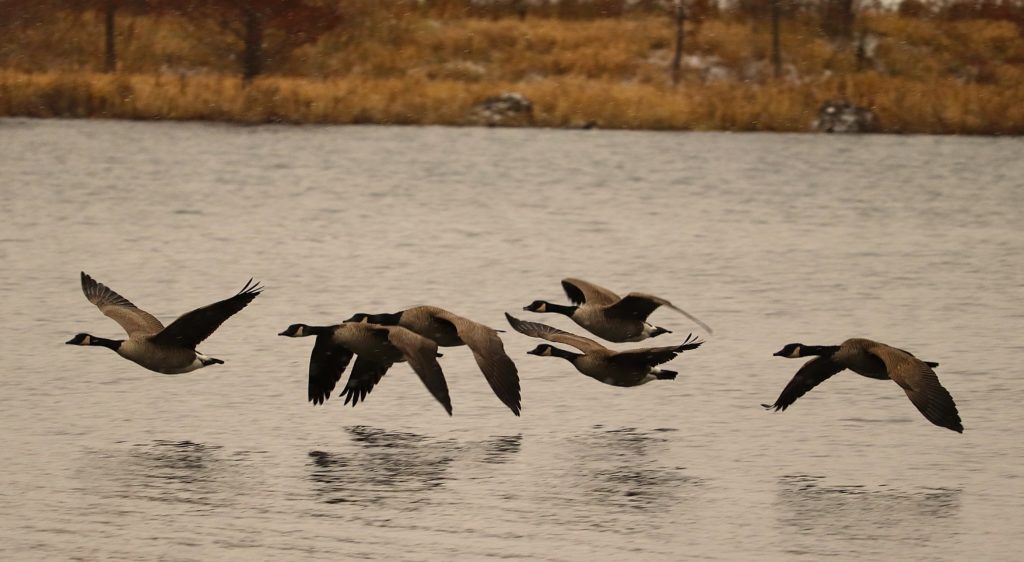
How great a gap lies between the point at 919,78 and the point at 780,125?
12.5 meters

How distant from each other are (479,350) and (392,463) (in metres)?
1.04

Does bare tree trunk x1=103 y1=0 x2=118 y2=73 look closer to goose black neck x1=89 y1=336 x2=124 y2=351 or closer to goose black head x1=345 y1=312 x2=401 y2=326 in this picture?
goose black neck x1=89 y1=336 x2=124 y2=351

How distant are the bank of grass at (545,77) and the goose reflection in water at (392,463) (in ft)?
87.8

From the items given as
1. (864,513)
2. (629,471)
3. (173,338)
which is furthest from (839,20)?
(864,513)

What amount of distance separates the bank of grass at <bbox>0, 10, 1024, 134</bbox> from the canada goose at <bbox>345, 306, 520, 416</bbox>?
26796mm

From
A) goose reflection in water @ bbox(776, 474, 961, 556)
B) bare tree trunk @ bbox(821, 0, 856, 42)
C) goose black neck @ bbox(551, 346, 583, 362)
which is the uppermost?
bare tree trunk @ bbox(821, 0, 856, 42)

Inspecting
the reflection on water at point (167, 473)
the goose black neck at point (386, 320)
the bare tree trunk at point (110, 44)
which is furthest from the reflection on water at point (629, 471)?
the bare tree trunk at point (110, 44)

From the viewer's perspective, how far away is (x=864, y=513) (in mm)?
10797

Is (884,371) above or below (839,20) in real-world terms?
below

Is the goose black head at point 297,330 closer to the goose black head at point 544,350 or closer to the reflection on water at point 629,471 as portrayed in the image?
the goose black head at point 544,350

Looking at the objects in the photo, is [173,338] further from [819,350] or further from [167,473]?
[819,350]

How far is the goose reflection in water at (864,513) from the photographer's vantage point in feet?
33.7

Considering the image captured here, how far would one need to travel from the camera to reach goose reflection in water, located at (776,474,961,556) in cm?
1028

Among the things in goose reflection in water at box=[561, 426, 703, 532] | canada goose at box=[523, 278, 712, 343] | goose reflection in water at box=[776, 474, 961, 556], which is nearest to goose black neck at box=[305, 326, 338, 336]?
goose reflection in water at box=[561, 426, 703, 532]
